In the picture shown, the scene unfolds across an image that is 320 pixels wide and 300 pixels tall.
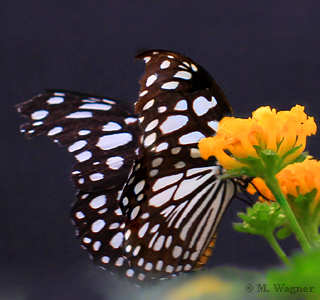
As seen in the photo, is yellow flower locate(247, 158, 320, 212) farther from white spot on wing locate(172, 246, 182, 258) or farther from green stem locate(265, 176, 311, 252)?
white spot on wing locate(172, 246, 182, 258)

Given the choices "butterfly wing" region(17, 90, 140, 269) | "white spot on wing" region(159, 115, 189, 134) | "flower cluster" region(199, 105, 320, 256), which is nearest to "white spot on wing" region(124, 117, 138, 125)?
"butterfly wing" region(17, 90, 140, 269)

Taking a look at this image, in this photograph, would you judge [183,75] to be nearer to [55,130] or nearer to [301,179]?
[301,179]

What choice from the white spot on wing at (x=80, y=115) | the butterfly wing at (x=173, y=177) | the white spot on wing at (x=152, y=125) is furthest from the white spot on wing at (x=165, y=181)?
the white spot on wing at (x=80, y=115)

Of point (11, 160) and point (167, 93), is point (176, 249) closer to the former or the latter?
point (167, 93)

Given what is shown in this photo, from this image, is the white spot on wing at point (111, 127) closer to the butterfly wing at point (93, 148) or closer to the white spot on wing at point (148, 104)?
the butterfly wing at point (93, 148)

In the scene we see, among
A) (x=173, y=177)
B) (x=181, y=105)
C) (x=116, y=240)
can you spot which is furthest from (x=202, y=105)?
(x=116, y=240)

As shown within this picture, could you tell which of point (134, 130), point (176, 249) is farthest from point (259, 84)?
point (176, 249)

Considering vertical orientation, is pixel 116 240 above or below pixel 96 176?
below
